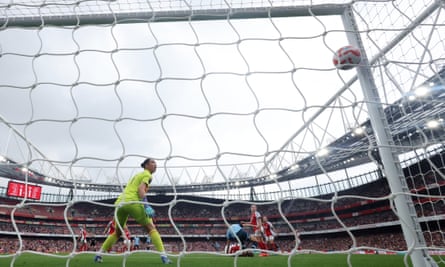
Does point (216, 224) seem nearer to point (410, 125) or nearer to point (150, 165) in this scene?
point (410, 125)

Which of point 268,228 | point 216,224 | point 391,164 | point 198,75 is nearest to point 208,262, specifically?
point 198,75

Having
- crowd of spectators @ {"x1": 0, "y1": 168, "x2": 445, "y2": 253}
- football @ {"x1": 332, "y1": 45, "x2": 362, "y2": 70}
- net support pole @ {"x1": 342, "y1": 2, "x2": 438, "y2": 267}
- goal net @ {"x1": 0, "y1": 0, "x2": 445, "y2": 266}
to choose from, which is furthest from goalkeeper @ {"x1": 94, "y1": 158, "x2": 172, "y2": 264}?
crowd of spectators @ {"x1": 0, "y1": 168, "x2": 445, "y2": 253}

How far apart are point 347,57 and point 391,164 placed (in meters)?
0.90

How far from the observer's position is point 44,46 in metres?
2.87

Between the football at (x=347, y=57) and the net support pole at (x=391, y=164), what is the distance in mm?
68

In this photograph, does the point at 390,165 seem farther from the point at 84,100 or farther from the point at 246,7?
the point at 84,100

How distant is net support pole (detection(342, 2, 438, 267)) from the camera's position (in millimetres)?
1923

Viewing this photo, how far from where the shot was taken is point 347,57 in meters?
2.33

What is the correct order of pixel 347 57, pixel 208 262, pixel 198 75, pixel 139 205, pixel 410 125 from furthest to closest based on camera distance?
pixel 410 125
pixel 208 262
pixel 139 205
pixel 198 75
pixel 347 57

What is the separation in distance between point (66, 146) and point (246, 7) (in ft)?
9.00

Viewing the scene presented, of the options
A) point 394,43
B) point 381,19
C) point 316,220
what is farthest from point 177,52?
point 316,220

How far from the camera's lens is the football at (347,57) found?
2.30 meters

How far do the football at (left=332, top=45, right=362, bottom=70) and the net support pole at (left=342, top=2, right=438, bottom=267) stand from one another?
0.07 meters

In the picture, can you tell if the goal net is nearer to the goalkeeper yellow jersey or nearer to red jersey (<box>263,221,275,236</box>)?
the goalkeeper yellow jersey
